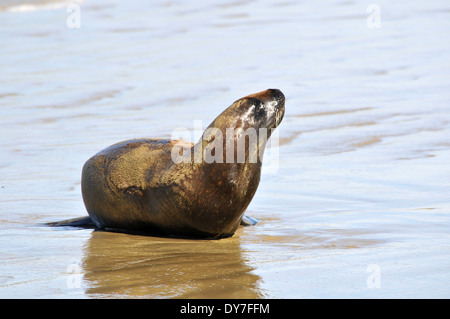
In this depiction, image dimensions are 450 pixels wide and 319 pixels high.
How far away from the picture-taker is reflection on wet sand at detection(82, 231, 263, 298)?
3566mm

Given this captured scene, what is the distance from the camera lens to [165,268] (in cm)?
402

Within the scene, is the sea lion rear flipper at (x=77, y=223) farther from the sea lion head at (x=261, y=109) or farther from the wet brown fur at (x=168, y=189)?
the sea lion head at (x=261, y=109)

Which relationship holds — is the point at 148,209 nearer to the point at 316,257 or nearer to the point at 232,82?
the point at 316,257

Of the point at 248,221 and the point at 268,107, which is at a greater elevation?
the point at 268,107

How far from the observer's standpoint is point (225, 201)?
473 centimetres

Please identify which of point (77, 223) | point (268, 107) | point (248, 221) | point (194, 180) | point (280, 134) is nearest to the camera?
point (194, 180)

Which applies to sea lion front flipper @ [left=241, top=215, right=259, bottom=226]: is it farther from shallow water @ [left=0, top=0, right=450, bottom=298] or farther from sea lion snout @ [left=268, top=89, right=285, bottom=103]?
sea lion snout @ [left=268, top=89, right=285, bottom=103]

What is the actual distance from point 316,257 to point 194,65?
815 centimetres

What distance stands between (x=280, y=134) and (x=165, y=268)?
4444mm

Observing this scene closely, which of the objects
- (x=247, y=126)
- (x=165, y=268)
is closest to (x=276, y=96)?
(x=247, y=126)

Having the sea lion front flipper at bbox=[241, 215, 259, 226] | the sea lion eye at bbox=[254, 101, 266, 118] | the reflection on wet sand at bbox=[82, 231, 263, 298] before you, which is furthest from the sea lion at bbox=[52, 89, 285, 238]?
the sea lion front flipper at bbox=[241, 215, 259, 226]

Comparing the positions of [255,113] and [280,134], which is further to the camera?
[280,134]

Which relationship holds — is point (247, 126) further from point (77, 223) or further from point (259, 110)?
point (77, 223)
